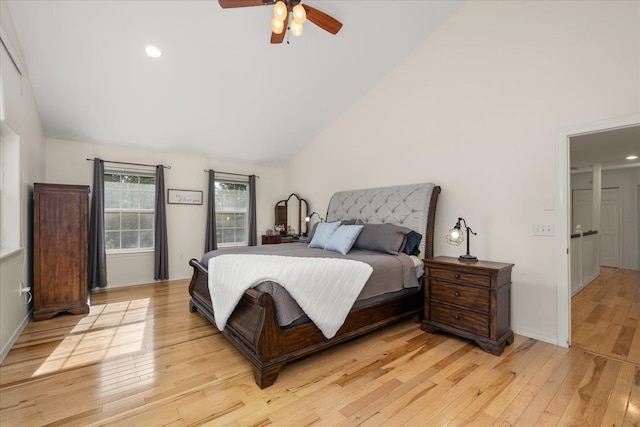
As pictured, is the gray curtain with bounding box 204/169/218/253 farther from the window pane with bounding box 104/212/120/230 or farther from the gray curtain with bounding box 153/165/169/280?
the window pane with bounding box 104/212/120/230

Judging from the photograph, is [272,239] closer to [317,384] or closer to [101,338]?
[101,338]

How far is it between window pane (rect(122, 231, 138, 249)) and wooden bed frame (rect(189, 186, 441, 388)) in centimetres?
269

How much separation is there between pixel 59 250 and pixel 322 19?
3742mm

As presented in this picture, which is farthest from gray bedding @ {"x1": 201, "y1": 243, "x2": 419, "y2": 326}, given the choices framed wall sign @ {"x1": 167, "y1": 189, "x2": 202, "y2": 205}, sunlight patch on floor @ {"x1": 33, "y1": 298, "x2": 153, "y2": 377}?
framed wall sign @ {"x1": 167, "y1": 189, "x2": 202, "y2": 205}

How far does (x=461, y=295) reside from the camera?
8.63 ft

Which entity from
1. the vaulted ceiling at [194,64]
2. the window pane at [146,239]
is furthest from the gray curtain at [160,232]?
the vaulted ceiling at [194,64]

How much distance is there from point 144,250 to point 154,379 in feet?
11.1

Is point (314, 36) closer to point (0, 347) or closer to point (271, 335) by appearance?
point (271, 335)

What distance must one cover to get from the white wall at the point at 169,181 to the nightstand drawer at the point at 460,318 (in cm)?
418

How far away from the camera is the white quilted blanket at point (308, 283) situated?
210 cm

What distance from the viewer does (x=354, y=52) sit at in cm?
362

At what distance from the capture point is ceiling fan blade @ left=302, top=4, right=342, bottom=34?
2.31m

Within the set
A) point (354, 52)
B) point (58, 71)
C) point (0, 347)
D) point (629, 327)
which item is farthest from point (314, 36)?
point (629, 327)

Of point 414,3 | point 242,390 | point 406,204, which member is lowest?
point 242,390
